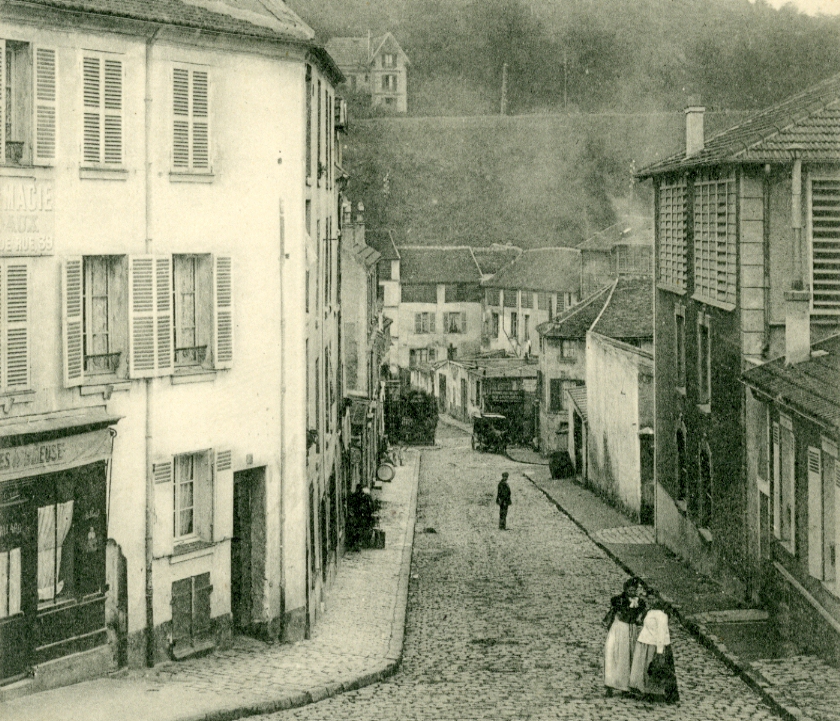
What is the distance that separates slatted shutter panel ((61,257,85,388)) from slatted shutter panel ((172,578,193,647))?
3.43 meters

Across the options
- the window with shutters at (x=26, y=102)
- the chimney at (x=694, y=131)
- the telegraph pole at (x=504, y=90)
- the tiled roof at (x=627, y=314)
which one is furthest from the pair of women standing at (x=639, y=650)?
the telegraph pole at (x=504, y=90)

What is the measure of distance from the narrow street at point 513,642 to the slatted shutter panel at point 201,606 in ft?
9.29

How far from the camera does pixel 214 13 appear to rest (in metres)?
15.8

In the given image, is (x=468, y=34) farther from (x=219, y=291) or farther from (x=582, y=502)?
(x=219, y=291)

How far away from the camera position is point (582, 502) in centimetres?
3666

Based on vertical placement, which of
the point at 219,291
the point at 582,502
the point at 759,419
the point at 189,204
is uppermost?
the point at 189,204

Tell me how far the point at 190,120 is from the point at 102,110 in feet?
4.71

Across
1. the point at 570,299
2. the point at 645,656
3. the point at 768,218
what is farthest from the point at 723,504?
the point at 570,299

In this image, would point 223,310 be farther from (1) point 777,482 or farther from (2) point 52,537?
(1) point 777,482

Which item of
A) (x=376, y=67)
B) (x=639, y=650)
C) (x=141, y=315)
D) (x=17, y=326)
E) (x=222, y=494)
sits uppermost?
(x=376, y=67)

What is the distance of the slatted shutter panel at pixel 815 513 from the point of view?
15062 mm

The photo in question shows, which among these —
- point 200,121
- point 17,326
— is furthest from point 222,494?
point 200,121

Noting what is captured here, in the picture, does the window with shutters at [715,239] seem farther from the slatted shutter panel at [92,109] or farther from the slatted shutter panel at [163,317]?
the slatted shutter panel at [92,109]

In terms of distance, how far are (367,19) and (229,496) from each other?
281ft
